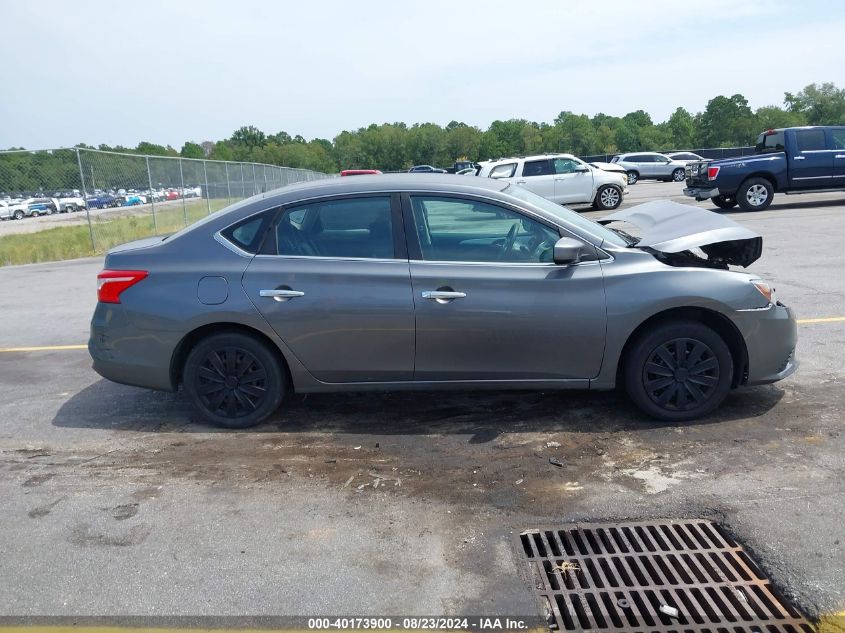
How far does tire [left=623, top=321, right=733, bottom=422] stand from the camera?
180 inches

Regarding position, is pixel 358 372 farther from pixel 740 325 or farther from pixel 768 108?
pixel 768 108

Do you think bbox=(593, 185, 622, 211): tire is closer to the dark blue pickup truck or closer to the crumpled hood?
the dark blue pickup truck

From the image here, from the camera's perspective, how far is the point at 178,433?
491cm

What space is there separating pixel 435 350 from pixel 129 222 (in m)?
17.9

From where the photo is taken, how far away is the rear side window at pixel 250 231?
4.79 meters

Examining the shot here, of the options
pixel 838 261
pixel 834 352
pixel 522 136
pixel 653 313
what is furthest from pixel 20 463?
pixel 522 136

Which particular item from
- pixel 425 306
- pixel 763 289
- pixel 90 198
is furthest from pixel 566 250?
pixel 90 198

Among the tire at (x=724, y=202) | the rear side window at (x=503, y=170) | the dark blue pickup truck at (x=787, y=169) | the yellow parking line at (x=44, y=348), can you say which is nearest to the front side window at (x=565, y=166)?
the rear side window at (x=503, y=170)

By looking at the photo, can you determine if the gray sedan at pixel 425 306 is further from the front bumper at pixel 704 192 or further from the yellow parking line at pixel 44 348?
the front bumper at pixel 704 192

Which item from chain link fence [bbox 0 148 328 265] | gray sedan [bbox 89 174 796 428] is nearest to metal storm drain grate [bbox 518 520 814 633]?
gray sedan [bbox 89 174 796 428]

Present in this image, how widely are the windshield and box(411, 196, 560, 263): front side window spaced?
19 cm

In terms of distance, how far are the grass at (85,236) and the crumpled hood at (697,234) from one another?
11.0 metres

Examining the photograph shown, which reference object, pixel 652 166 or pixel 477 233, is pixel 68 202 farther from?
pixel 652 166

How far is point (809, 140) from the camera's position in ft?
54.4
